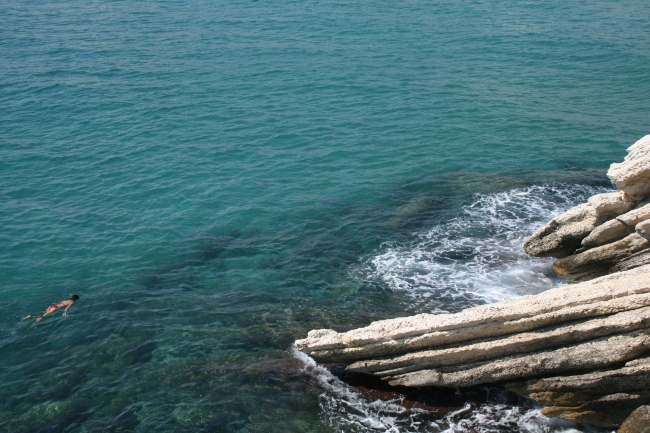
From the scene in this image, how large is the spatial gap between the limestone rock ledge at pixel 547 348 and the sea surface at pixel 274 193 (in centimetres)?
93

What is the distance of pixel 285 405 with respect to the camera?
1891 centimetres

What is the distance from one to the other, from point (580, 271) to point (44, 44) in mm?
55934

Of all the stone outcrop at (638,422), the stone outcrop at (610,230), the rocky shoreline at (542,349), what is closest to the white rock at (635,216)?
the stone outcrop at (610,230)

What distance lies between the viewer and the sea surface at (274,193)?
790 inches

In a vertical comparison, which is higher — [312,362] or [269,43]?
[269,43]

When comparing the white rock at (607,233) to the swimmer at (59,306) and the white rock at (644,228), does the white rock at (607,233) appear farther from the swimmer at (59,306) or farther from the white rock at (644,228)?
the swimmer at (59,306)

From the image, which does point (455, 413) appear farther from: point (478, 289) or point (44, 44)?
point (44, 44)

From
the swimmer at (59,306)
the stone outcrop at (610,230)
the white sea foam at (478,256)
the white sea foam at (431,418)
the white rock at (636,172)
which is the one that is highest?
the white rock at (636,172)

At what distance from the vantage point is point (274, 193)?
34531mm

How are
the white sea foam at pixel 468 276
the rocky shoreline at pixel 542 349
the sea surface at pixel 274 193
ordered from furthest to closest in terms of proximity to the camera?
the sea surface at pixel 274 193
the white sea foam at pixel 468 276
the rocky shoreline at pixel 542 349

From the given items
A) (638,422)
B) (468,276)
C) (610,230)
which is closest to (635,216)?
(610,230)

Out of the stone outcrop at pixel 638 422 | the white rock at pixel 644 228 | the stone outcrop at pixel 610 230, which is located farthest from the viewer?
the stone outcrop at pixel 610 230

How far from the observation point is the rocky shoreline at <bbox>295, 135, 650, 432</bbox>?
16875 millimetres

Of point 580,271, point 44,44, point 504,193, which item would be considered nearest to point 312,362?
point 580,271
